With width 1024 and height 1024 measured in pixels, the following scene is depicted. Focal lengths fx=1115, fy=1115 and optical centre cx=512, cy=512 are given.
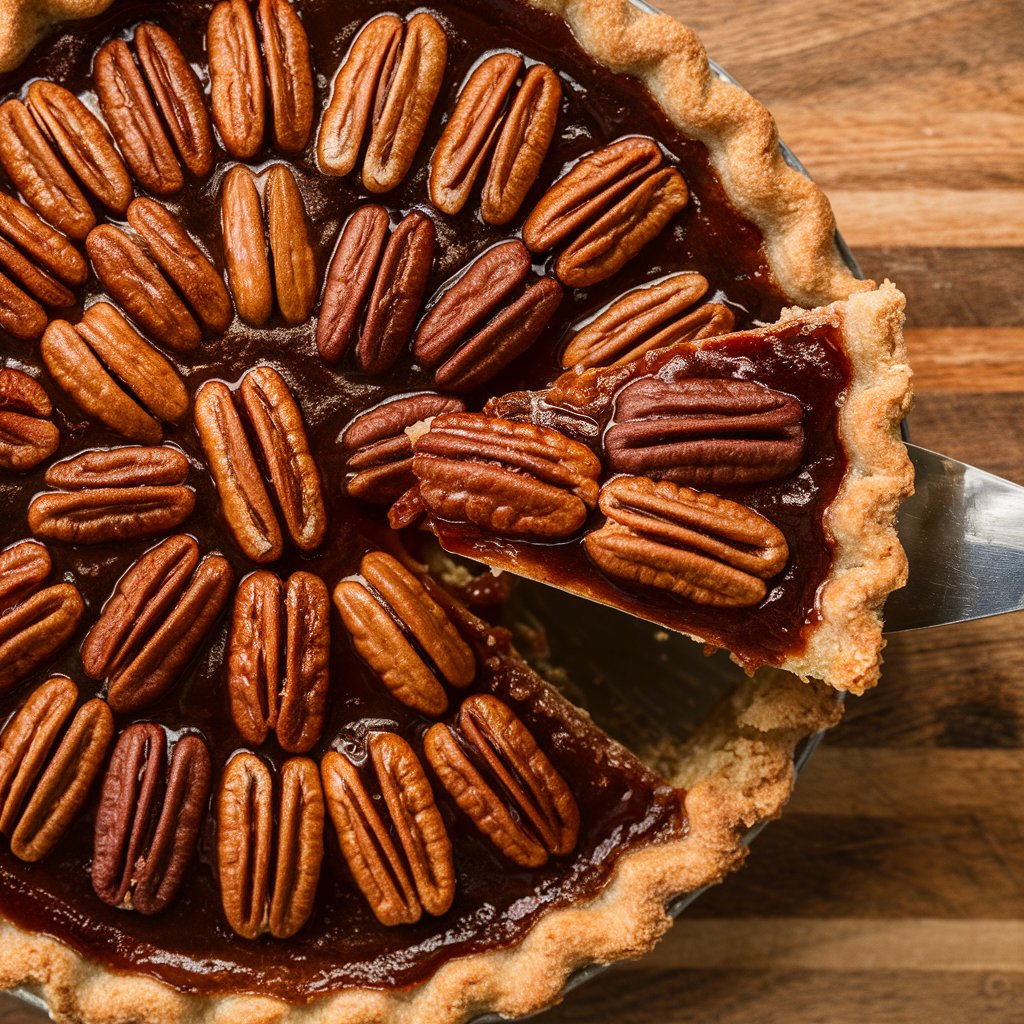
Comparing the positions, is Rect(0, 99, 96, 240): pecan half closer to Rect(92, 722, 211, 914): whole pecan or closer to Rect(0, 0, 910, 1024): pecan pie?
Rect(0, 0, 910, 1024): pecan pie

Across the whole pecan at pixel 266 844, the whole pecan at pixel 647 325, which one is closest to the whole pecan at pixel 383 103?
the whole pecan at pixel 647 325

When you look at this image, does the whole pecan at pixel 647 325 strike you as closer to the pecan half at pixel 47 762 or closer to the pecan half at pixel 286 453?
the pecan half at pixel 286 453

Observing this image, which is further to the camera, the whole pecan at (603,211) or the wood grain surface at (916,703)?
the wood grain surface at (916,703)

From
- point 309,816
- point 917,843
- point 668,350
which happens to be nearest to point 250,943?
point 309,816

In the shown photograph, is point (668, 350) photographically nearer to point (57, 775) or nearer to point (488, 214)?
point (488, 214)

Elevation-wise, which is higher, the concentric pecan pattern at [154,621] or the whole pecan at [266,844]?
the concentric pecan pattern at [154,621]

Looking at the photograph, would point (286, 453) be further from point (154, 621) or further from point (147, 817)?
point (147, 817)

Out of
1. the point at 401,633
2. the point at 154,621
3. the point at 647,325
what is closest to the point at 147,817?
the point at 154,621

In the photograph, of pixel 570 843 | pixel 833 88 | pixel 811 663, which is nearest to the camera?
pixel 811 663
